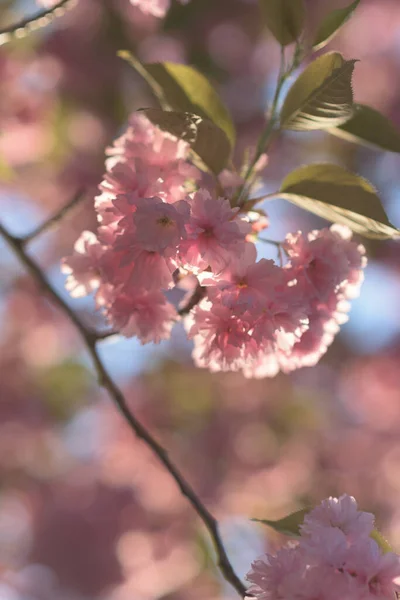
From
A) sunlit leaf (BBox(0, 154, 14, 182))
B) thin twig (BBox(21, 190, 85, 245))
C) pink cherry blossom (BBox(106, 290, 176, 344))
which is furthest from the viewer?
sunlit leaf (BBox(0, 154, 14, 182))

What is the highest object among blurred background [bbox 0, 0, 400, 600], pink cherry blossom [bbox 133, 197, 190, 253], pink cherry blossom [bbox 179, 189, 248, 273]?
pink cherry blossom [bbox 133, 197, 190, 253]

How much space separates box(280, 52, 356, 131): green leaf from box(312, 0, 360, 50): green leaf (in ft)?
0.36

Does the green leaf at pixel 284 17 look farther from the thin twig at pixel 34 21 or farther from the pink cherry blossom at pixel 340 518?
the pink cherry blossom at pixel 340 518

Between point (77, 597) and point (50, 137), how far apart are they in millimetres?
2245

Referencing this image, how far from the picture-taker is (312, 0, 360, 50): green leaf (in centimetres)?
102

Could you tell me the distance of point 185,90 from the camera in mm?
1124

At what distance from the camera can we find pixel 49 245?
4.41 meters

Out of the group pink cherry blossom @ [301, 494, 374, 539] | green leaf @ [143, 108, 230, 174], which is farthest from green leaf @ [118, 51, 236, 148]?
pink cherry blossom @ [301, 494, 374, 539]

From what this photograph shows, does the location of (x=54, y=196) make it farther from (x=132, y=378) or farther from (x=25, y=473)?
(x=25, y=473)

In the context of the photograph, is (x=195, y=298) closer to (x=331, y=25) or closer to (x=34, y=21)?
(x=331, y=25)

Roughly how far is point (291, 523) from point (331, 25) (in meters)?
0.72

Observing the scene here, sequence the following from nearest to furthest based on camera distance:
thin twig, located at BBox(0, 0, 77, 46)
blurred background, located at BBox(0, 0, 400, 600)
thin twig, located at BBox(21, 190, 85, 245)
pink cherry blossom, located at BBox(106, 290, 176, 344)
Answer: pink cherry blossom, located at BBox(106, 290, 176, 344) → thin twig, located at BBox(0, 0, 77, 46) → thin twig, located at BBox(21, 190, 85, 245) → blurred background, located at BBox(0, 0, 400, 600)

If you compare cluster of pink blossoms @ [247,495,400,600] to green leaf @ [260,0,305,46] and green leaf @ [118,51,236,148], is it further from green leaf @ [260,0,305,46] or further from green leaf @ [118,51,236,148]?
green leaf @ [260,0,305,46]

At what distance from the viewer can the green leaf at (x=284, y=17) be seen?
1.06 metres
